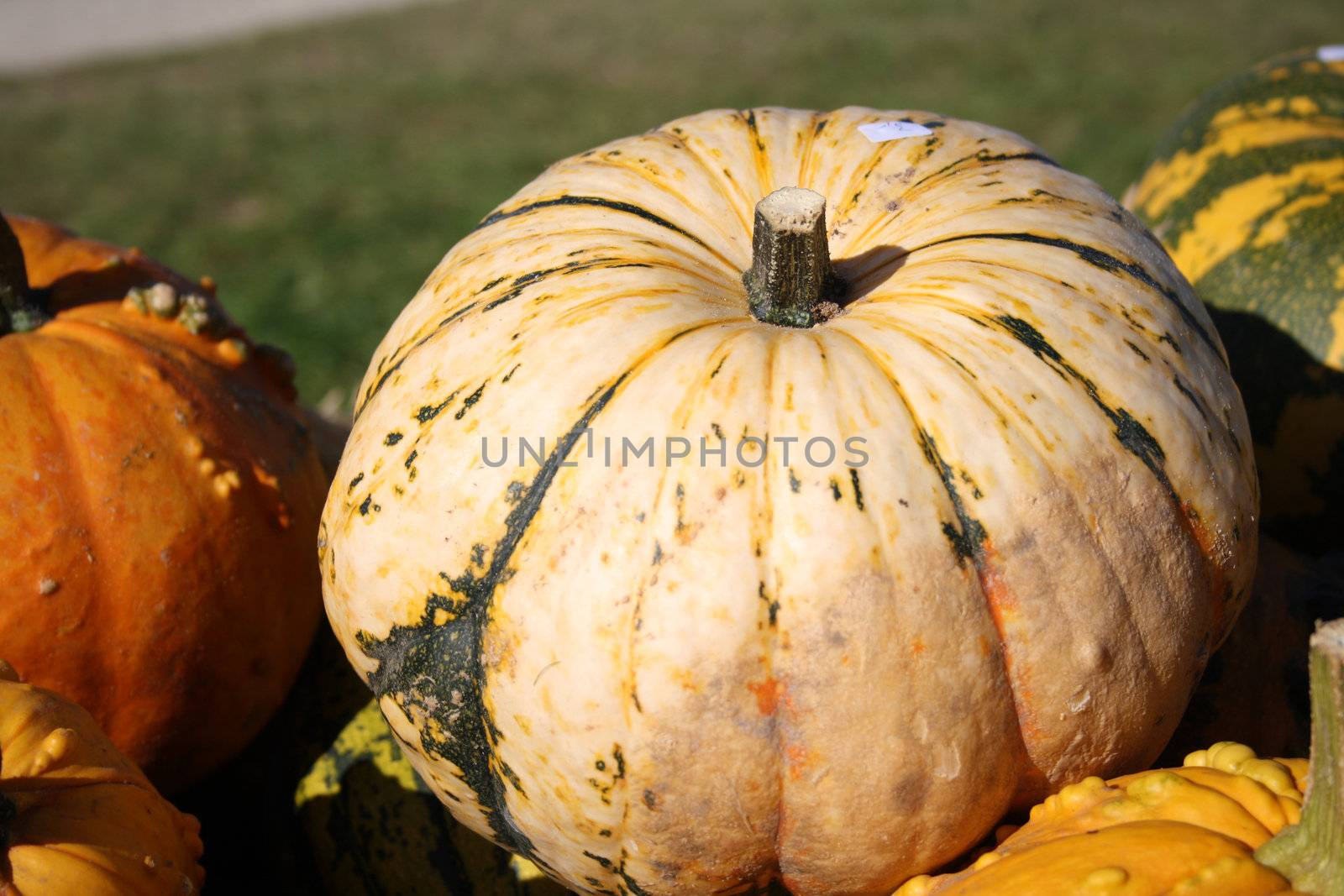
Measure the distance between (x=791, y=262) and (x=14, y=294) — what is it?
1.22 meters

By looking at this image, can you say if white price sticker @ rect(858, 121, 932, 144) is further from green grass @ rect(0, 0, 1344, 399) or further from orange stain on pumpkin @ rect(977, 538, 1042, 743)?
green grass @ rect(0, 0, 1344, 399)

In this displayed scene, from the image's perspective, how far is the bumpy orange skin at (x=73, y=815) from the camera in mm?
1205

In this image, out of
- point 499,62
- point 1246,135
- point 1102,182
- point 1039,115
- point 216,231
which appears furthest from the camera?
point 499,62

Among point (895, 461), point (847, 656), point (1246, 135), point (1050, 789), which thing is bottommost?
point (1050, 789)

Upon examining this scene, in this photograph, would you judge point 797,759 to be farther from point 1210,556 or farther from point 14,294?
point 14,294

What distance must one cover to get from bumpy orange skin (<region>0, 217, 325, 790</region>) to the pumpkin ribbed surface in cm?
170

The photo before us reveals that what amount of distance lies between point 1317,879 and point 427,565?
98 cm

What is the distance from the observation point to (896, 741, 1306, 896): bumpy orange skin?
3.79ft

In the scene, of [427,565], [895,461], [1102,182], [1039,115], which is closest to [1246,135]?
[895,461]

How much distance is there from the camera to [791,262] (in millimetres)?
1432

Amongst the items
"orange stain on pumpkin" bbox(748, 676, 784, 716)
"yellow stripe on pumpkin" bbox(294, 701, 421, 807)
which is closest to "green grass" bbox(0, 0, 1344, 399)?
"yellow stripe on pumpkin" bbox(294, 701, 421, 807)

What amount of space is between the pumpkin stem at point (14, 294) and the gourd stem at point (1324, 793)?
5.88ft

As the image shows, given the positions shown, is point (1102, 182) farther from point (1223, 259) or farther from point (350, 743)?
point (350, 743)

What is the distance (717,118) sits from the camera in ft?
5.94
